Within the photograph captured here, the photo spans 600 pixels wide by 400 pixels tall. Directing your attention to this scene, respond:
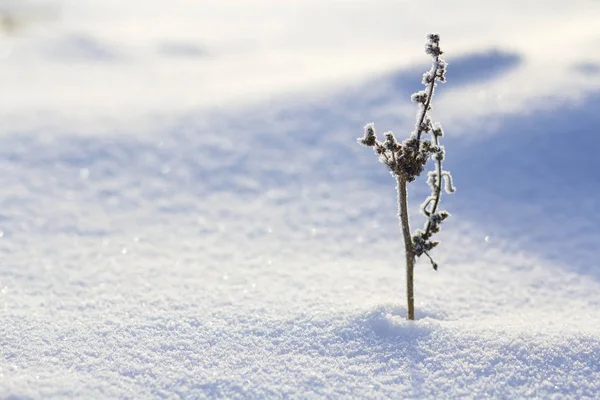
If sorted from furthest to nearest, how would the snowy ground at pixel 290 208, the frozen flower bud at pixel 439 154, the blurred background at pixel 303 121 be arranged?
the blurred background at pixel 303 121
the frozen flower bud at pixel 439 154
the snowy ground at pixel 290 208

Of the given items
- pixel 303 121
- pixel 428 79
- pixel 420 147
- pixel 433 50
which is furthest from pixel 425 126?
pixel 303 121

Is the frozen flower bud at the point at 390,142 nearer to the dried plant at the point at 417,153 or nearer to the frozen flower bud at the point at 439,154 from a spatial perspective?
the dried plant at the point at 417,153

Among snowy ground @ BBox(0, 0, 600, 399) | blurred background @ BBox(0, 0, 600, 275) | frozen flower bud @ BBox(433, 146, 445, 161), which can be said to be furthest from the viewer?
blurred background @ BBox(0, 0, 600, 275)

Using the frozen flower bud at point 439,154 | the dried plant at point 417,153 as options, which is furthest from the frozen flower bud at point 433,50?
the frozen flower bud at point 439,154

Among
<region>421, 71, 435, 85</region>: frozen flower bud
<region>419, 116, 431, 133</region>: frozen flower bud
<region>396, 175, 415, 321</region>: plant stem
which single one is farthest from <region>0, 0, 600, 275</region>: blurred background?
<region>421, 71, 435, 85</region>: frozen flower bud

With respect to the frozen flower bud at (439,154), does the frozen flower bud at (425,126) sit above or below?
above

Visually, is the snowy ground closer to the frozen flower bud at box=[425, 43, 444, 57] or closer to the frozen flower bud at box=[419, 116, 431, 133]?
the frozen flower bud at box=[419, 116, 431, 133]

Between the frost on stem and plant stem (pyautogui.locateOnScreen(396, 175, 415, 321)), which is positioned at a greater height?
the frost on stem

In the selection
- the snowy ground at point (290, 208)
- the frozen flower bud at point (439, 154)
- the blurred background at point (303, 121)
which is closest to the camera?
the snowy ground at point (290, 208)

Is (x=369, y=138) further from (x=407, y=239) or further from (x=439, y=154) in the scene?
(x=407, y=239)
